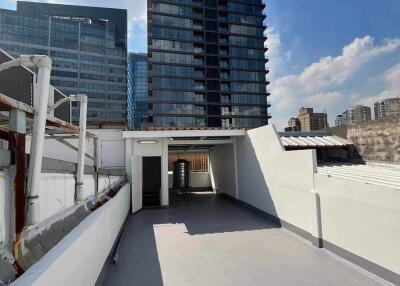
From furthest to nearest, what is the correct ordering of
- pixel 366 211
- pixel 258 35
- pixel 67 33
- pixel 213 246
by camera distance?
pixel 67 33 → pixel 258 35 → pixel 213 246 → pixel 366 211

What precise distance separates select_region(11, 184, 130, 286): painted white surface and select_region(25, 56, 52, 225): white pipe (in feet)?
1.33

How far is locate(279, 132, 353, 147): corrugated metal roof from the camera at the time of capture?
26.9 feet

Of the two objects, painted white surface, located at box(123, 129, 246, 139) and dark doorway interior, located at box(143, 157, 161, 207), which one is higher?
painted white surface, located at box(123, 129, 246, 139)

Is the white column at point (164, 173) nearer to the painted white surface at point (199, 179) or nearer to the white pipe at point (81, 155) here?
the painted white surface at point (199, 179)

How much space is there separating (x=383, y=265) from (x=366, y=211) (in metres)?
0.77

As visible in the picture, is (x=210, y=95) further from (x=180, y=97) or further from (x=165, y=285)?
(x=165, y=285)

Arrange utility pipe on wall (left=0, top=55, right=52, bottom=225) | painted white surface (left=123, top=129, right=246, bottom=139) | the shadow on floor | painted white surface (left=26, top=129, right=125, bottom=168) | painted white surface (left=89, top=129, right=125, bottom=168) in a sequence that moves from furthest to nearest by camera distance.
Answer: painted white surface (left=89, top=129, right=125, bottom=168), painted white surface (left=26, top=129, right=125, bottom=168), painted white surface (left=123, top=129, right=246, bottom=139), the shadow on floor, utility pipe on wall (left=0, top=55, right=52, bottom=225)

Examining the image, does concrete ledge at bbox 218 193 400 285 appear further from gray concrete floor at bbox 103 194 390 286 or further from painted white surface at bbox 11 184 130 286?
painted white surface at bbox 11 184 130 286

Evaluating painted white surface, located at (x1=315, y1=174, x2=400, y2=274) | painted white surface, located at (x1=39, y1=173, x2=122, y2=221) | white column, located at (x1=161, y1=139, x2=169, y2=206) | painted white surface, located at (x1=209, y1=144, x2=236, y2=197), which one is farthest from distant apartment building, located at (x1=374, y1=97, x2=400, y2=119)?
painted white surface, located at (x1=39, y1=173, x2=122, y2=221)

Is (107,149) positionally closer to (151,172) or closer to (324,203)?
(151,172)

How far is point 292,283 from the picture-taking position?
388 centimetres

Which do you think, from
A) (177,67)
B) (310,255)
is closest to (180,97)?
(177,67)

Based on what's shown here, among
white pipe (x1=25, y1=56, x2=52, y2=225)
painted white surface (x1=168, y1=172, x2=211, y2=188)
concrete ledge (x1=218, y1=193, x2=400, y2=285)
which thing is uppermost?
white pipe (x1=25, y1=56, x2=52, y2=225)

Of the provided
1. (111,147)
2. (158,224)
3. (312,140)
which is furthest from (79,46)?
(312,140)
